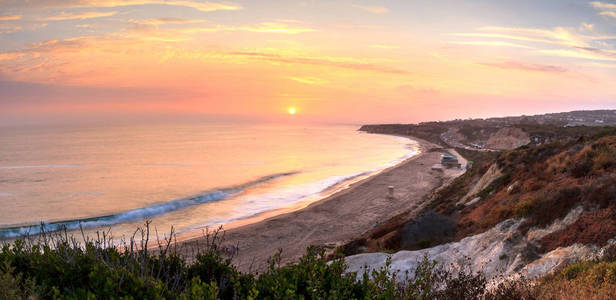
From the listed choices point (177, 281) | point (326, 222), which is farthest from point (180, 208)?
point (177, 281)

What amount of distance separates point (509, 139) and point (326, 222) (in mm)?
69696

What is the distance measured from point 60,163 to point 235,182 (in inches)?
1612

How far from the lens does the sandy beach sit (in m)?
21.2

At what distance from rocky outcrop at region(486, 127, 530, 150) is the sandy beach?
4056 centimetres

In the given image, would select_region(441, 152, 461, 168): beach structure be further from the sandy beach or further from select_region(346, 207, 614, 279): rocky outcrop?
select_region(346, 207, 614, 279): rocky outcrop

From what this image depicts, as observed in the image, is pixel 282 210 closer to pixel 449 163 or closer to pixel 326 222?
pixel 326 222

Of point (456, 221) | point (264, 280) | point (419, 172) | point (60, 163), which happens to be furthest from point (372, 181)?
point (60, 163)

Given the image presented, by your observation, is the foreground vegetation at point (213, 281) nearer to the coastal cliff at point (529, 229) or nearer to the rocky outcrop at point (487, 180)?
the coastal cliff at point (529, 229)

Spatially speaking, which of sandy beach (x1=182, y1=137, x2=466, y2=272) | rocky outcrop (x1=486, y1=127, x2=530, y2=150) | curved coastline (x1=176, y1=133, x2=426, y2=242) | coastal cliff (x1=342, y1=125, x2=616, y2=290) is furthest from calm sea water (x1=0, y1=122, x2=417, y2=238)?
rocky outcrop (x1=486, y1=127, x2=530, y2=150)

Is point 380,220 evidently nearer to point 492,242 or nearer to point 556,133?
point 492,242

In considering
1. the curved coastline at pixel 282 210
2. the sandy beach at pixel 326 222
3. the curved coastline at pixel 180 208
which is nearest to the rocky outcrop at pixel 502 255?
the sandy beach at pixel 326 222

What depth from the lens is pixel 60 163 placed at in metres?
65.3

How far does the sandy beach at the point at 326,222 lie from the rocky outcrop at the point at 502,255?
6.28 m

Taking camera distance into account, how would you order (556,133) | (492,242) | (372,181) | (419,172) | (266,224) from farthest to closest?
1. (556,133)
2. (419,172)
3. (372,181)
4. (266,224)
5. (492,242)
